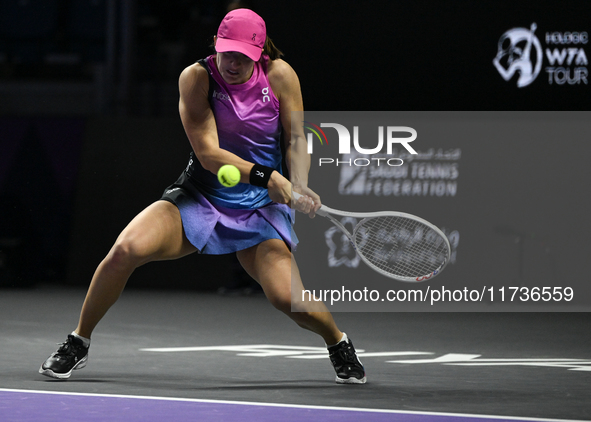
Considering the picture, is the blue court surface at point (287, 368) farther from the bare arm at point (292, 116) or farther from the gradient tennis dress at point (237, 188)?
the bare arm at point (292, 116)

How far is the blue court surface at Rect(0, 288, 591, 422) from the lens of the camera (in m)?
3.94

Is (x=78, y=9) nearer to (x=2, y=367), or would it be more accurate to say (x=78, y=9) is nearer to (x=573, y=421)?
(x=2, y=367)

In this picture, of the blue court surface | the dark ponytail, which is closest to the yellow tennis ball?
the dark ponytail

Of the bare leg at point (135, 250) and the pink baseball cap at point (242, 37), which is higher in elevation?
the pink baseball cap at point (242, 37)

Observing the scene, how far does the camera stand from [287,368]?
17.3ft

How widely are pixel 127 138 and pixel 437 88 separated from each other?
3.56 m

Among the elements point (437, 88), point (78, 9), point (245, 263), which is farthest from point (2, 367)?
point (78, 9)

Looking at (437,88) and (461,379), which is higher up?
(437,88)

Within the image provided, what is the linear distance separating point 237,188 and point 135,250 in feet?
1.76

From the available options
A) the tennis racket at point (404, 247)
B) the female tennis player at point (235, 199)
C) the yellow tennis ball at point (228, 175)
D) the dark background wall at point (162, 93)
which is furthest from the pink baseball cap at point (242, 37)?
the dark background wall at point (162, 93)

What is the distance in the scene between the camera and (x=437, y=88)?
10.1 meters

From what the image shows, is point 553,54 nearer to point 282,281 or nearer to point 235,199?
point 235,199

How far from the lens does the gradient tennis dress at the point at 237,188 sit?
14.8 feet

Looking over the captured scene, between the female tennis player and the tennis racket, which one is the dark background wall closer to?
the tennis racket
